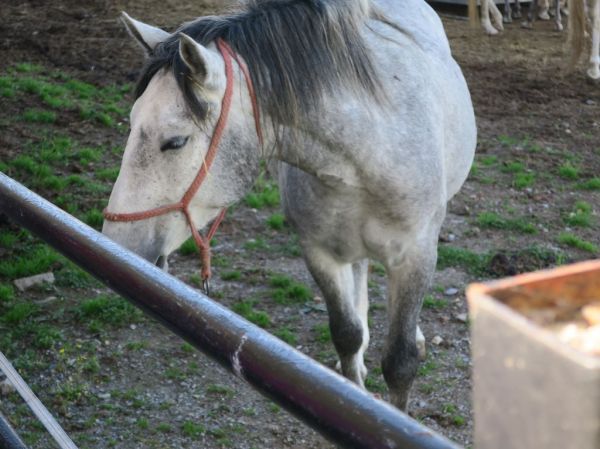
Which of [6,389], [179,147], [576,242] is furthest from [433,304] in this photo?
[179,147]

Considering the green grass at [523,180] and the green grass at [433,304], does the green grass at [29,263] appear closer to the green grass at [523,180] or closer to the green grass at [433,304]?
the green grass at [433,304]

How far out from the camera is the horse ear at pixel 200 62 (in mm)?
2213

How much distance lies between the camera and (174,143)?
234 centimetres

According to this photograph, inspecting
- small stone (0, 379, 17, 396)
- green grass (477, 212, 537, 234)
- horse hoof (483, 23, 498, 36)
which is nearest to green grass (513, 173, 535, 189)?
green grass (477, 212, 537, 234)

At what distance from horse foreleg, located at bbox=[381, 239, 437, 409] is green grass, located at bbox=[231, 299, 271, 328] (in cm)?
110

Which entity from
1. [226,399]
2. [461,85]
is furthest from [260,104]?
[226,399]

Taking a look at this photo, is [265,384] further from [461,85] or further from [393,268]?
[461,85]

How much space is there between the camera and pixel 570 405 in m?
0.45

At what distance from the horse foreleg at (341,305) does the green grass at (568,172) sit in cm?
299

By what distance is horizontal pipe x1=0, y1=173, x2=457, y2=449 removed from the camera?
71 cm

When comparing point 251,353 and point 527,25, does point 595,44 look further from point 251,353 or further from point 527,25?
point 251,353

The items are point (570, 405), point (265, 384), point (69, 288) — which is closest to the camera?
point (570, 405)

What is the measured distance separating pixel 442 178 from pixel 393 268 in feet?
1.19

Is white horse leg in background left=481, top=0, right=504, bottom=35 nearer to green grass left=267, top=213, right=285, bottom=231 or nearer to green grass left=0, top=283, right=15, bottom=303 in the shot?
green grass left=267, top=213, right=285, bottom=231
